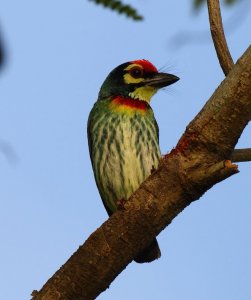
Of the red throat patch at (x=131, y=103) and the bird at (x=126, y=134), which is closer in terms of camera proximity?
the bird at (x=126, y=134)

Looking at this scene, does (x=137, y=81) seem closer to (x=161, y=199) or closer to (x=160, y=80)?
(x=160, y=80)

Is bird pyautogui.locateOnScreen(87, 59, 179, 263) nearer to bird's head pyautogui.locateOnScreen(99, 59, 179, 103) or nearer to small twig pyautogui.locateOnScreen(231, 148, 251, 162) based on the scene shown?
bird's head pyautogui.locateOnScreen(99, 59, 179, 103)

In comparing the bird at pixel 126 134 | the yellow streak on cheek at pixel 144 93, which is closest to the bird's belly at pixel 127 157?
the bird at pixel 126 134

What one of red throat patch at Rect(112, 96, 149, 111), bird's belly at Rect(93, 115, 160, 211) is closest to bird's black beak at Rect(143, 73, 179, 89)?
red throat patch at Rect(112, 96, 149, 111)

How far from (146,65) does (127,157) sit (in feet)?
3.03

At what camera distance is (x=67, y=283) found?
2.44 meters

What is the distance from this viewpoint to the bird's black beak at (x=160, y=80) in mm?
4340

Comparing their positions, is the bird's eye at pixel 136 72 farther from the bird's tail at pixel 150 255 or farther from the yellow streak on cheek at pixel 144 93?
the bird's tail at pixel 150 255

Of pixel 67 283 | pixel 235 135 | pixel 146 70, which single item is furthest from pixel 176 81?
pixel 67 283

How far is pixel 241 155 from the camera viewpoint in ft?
8.28

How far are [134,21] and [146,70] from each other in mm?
2692

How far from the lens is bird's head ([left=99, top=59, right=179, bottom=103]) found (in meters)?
4.44

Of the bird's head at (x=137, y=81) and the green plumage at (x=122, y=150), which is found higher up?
the bird's head at (x=137, y=81)

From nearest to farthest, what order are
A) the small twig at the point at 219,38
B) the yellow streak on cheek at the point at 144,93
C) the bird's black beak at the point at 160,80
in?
Answer: 1. the small twig at the point at 219,38
2. the bird's black beak at the point at 160,80
3. the yellow streak on cheek at the point at 144,93
